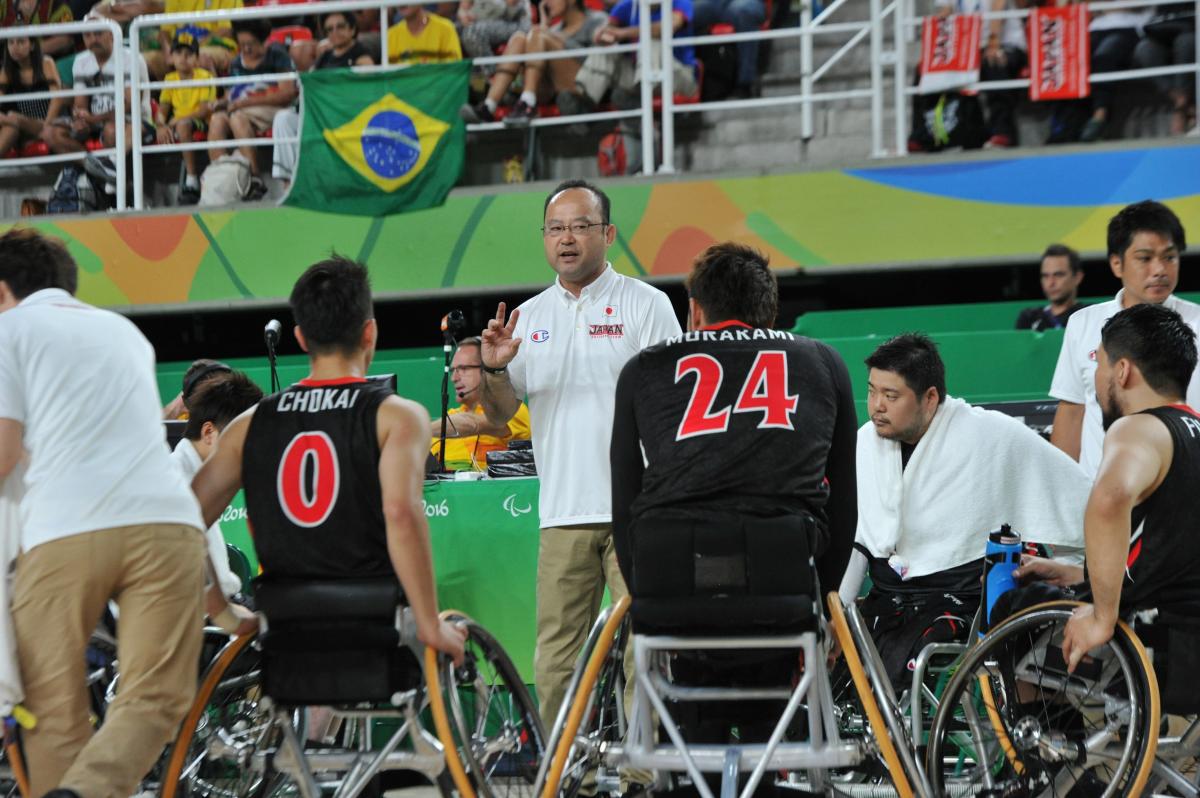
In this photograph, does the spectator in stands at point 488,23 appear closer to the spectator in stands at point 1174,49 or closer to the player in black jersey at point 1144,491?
the spectator in stands at point 1174,49

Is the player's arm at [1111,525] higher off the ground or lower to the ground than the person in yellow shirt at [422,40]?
lower

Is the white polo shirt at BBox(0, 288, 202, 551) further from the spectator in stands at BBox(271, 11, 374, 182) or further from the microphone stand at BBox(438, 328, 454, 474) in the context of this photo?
the spectator in stands at BBox(271, 11, 374, 182)

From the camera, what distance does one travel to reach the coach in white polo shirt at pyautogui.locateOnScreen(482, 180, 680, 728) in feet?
14.6

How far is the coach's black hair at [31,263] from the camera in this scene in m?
3.66

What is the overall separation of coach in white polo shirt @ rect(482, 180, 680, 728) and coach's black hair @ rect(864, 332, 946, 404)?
67 centimetres

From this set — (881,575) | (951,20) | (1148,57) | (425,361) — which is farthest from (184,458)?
(1148,57)

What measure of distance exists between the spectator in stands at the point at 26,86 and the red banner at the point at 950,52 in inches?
249

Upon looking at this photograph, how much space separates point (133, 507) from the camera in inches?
135

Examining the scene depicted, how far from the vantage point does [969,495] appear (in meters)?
4.61

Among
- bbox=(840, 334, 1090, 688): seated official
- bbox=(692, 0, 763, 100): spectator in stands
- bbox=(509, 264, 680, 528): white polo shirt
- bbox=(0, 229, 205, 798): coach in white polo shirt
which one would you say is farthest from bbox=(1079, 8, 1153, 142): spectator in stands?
bbox=(0, 229, 205, 798): coach in white polo shirt

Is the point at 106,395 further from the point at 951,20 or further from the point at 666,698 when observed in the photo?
the point at 951,20

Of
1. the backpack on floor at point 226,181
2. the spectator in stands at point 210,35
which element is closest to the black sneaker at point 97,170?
the backpack on floor at point 226,181

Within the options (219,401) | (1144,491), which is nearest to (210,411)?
(219,401)

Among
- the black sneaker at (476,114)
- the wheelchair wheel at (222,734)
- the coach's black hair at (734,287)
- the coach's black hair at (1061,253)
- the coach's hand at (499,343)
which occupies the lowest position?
the wheelchair wheel at (222,734)
